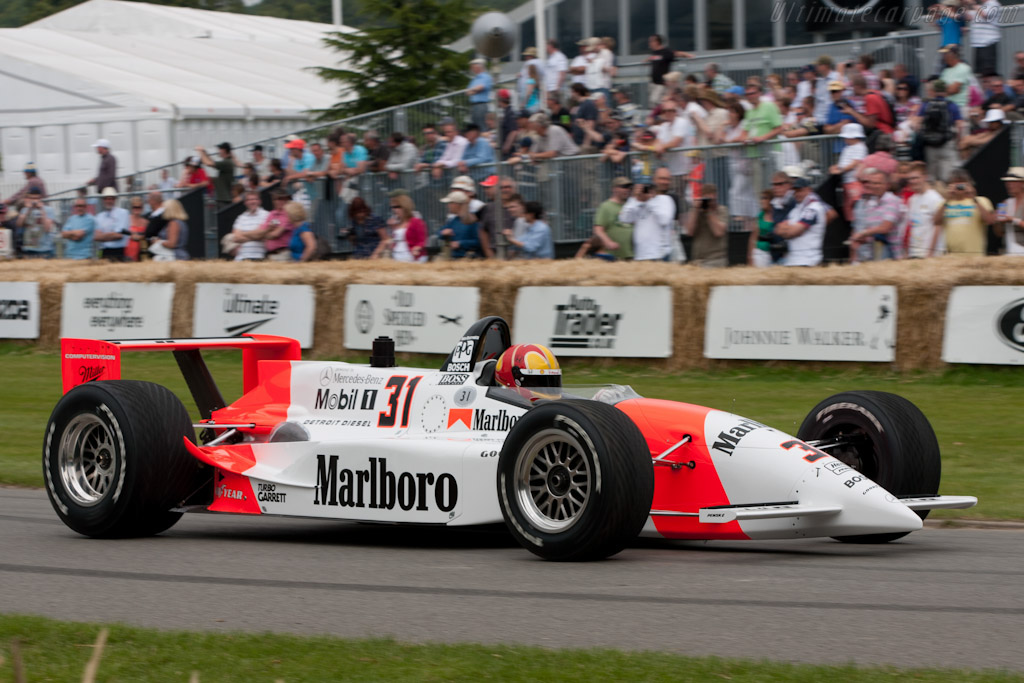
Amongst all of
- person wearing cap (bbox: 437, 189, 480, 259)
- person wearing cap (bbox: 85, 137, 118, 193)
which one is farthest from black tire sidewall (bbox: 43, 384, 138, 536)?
person wearing cap (bbox: 85, 137, 118, 193)

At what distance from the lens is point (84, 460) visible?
8203 millimetres

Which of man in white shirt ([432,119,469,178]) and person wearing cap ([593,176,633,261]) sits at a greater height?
man in white shirt ([432,119,469,178])

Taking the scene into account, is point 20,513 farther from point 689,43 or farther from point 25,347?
point 689,43

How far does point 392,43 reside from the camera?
3144 centimetres

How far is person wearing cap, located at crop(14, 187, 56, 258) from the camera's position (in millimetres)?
23406

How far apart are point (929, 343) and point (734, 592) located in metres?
7.89

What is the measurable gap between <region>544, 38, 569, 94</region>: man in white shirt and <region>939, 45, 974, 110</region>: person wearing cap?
231 inches

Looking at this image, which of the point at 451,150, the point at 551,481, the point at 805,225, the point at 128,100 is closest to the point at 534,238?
the point at 451,150

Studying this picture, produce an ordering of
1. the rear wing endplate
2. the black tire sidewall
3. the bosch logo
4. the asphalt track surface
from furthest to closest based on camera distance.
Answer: the bosch logo, the rear wing endplate, the black tire sidewall, the asphalt track surface

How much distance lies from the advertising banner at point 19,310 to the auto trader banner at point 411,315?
17.7 ft

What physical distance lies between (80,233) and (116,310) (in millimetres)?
3007

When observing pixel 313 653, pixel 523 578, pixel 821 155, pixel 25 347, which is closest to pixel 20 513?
pixel 523 578

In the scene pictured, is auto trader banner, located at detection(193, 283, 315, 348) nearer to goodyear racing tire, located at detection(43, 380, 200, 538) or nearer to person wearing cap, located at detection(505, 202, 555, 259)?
person wearing cap, located at detection(505, 202, 555, 259)

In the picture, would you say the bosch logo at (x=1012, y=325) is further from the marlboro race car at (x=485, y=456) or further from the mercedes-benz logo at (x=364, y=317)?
the mercedes-benz logo at (x=364, y=317)
